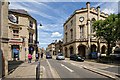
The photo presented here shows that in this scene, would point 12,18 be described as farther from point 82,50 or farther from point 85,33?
point 82,50

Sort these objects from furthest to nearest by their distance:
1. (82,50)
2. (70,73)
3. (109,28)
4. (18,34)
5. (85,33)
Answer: (82,50), (85,33), (18,34), (109,28), (70,73)

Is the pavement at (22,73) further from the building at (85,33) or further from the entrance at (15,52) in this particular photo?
the building at (85,33)

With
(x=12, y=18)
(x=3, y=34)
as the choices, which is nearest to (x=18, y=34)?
(x=12, y=18)

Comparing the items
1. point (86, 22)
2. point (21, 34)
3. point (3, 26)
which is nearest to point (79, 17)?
point (86, 22)

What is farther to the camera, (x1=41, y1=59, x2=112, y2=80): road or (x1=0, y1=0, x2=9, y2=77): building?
(x1=41, y1=59, x2=112, y2=80): road

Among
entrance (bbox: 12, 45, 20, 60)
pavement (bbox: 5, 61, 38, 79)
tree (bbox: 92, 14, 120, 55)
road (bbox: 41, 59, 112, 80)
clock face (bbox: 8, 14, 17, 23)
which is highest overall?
clock face (bbox: 8, 14, 17, 23)

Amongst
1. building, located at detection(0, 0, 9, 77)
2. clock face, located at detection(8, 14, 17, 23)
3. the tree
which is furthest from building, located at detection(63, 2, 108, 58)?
building, located at detection(0, 0, 9, 77)

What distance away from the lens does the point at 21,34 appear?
39875 millimetres

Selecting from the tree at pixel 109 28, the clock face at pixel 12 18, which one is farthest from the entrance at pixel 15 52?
the tree at pixel 109 28

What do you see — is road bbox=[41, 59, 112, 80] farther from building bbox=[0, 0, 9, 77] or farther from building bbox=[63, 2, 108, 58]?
building bbox=[63, 2, 108, 58]

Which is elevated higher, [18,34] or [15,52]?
[18,34]

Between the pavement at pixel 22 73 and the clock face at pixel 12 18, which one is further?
the clock face at pixel 12 18

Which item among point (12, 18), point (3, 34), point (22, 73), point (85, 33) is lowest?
point (22, 73)

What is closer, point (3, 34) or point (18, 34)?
point (3, 34)
